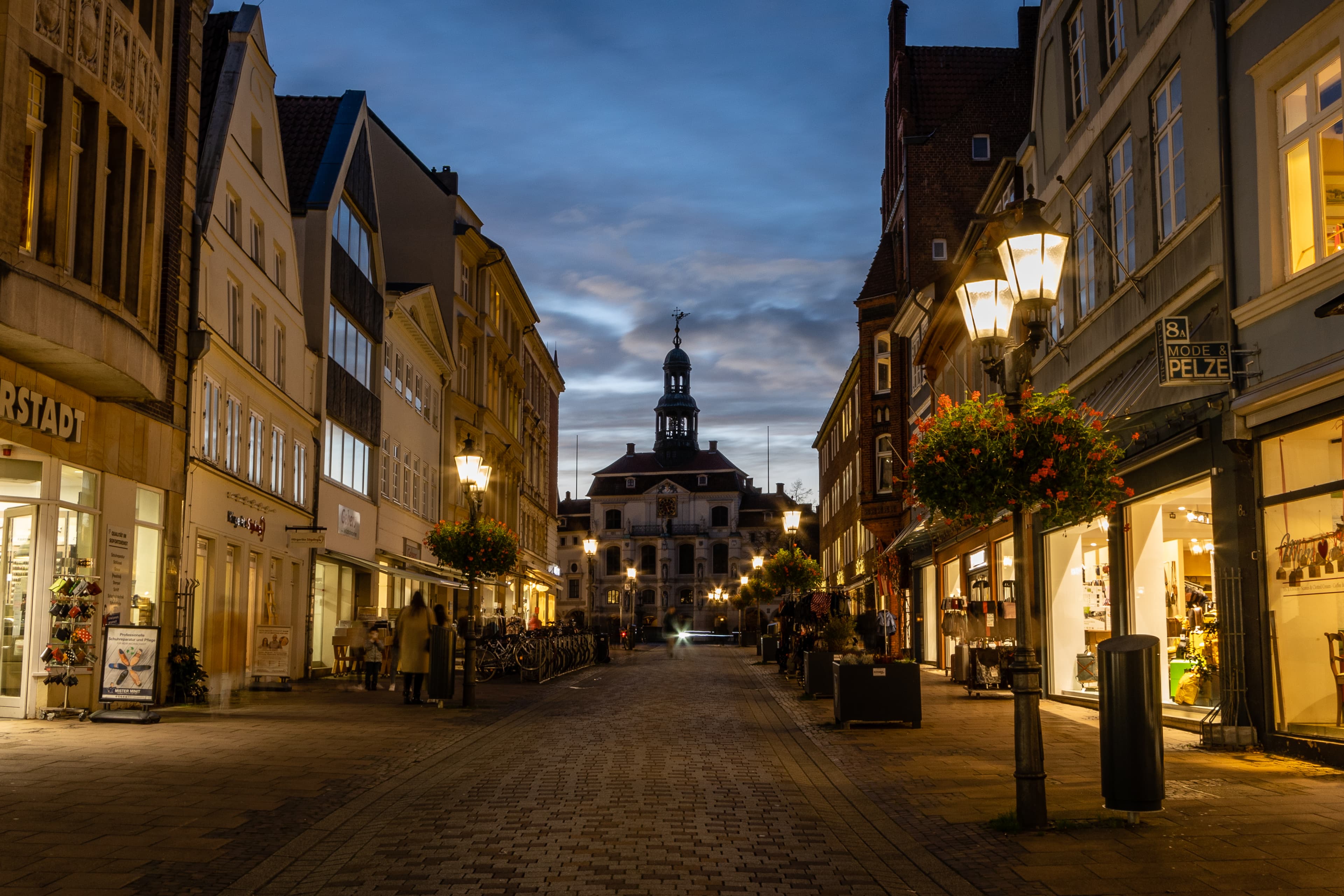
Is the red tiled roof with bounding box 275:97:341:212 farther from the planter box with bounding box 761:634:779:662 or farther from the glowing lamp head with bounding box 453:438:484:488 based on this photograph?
the planter box with bounding box 761:634:779:662

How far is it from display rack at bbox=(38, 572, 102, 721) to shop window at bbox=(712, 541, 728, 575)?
356ft

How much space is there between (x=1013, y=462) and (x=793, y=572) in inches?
1353

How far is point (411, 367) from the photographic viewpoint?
1571 inches

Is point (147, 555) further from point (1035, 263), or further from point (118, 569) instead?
point (1035, 263)

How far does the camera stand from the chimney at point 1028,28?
4078 cm

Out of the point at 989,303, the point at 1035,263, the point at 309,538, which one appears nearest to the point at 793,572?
the point at 309,538

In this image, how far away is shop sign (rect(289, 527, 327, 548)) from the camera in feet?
87.8

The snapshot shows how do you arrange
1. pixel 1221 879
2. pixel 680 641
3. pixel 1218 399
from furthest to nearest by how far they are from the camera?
pixel 680 641 < pixel 1218 399 < pixel 1221 879

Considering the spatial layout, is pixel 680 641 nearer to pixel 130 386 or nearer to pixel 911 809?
pixel 130 386

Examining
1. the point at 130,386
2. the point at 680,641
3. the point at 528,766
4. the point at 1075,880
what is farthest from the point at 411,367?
the point at 680,641

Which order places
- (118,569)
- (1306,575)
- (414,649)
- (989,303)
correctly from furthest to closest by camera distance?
(414,649) < (118,569) < (1306,575) < (989,303)

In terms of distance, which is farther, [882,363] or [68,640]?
[882,363]

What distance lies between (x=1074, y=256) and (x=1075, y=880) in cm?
1466

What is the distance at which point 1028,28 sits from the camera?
4109cm
